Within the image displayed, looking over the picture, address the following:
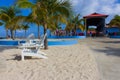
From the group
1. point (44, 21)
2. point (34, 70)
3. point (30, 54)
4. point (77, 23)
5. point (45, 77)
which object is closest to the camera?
point (45, 77)

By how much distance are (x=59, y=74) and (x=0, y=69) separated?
77.6 inches

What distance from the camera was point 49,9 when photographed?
12.9 metres

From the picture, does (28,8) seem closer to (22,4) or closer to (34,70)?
(22,4)

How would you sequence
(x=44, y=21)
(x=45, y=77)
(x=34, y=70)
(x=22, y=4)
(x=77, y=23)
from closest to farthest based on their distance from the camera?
(x=45, y=77) → (x=34, y=70) → (x=22, y=4) → (x=44, y=21) → (x=77, y=23)

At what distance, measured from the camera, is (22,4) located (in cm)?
1184

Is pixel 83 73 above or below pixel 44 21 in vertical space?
below

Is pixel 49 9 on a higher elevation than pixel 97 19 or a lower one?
lower

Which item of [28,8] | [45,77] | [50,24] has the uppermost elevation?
[28,8]

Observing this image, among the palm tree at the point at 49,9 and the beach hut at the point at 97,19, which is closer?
the palm tree at the point at 49,9

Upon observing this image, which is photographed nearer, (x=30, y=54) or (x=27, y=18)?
(x=30, y=54)

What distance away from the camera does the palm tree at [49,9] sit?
11.9m

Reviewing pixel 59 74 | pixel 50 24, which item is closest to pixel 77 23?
pixel 50 24

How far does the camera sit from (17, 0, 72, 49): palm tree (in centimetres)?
1187

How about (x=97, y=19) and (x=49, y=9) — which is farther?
(x=97, y=19)
